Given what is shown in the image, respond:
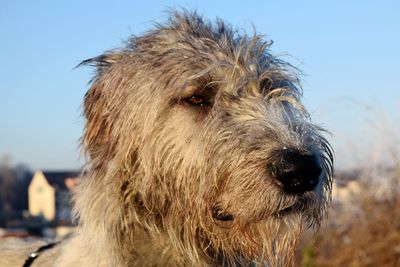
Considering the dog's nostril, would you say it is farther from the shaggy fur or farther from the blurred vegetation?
the blurred vegetation

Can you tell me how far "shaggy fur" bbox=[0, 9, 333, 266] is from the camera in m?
4.00

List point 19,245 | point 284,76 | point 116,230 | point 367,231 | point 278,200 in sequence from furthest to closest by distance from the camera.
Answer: point 367,231
point 19,245
point 284,76
point 116,230
point 278,200

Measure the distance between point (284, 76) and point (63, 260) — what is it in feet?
5.27

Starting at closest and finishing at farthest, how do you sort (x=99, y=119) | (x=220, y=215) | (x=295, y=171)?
1. (x=295, y=171)
2. (x=220, y=215)
3. (x=99, y=119)

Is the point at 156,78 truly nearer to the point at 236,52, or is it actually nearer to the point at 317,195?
the point at 236,52

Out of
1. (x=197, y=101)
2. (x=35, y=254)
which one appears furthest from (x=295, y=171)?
(x=35, y=254)

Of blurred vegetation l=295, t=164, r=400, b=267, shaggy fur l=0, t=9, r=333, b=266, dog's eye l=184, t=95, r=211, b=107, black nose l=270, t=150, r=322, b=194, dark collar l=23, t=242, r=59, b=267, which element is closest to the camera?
black nose l=270, t=150, r=322, b=194

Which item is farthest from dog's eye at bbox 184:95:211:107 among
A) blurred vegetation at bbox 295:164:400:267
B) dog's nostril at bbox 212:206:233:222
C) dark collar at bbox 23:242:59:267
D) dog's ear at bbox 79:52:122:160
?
blurred vegetation at bbox 295:164:400:267

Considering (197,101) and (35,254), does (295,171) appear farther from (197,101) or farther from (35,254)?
(35,254)

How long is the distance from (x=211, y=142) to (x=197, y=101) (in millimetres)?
323

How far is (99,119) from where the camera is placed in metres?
4.49

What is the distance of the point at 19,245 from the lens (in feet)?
18.2

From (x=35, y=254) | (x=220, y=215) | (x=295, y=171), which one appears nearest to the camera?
(x=295, y=171)

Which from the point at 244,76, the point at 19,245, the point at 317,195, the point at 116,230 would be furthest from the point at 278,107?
the point at 19,245
